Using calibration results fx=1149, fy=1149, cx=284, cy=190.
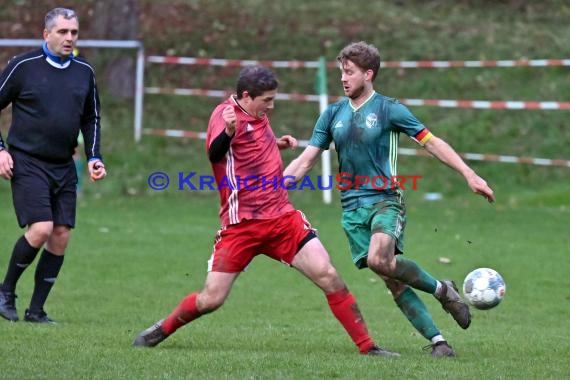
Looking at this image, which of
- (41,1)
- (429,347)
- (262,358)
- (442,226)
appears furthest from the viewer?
(41,1)

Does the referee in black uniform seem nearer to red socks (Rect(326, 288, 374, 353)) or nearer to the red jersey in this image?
the red jersey

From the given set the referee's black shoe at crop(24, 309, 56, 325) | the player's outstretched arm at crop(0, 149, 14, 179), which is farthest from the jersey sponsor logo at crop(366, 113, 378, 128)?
the referee's black shoe at crop(24, 309, 56, 325)

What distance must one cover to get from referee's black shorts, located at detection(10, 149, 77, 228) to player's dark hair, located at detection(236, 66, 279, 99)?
1.83 meters

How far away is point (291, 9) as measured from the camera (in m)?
23.7

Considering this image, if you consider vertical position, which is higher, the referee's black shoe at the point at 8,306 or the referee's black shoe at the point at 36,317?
the referee's black shoe at the point at 8,306

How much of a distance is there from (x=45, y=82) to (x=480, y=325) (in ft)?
12.3

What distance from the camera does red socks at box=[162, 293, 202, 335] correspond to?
273 inches

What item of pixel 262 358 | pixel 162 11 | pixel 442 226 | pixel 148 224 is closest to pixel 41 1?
pixel 162 11

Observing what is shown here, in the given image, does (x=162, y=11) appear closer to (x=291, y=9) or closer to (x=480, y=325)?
(x=291, y=9)

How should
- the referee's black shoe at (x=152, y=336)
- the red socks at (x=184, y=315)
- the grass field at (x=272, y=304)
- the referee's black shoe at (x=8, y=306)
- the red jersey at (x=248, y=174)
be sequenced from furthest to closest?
the referee's black shoe at (x=8, y=306) → the referee's black shoe at (x=152, y=336) → the red socks at (x=184, y=315) → the red jersey at (x=248, y=174) → the grass field at (x=272, y=304)

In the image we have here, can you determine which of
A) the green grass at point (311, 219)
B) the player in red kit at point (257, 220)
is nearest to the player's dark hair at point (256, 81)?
the player in red kit at point (257, 220)

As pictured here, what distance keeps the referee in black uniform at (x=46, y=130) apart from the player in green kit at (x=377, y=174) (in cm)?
171

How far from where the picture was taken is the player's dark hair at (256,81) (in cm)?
667

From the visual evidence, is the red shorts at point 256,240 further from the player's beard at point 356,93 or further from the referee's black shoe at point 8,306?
the referee's black shoe at point 8,306
